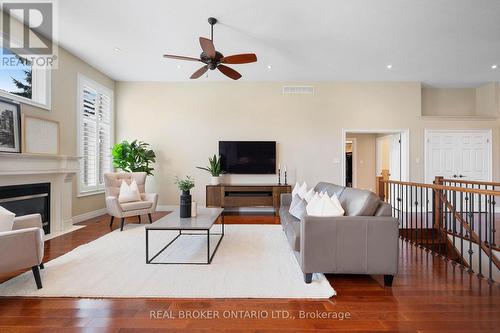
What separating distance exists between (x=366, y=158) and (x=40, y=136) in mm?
8256

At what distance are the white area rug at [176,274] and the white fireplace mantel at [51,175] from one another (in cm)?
130

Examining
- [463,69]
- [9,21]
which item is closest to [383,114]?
[463,69]

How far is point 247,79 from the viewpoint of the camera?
5543mm

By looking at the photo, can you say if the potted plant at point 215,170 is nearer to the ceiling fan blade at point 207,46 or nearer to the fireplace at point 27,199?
the ceiling fan blade at point 207,46

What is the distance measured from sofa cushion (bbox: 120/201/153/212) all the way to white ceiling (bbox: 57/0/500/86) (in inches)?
109

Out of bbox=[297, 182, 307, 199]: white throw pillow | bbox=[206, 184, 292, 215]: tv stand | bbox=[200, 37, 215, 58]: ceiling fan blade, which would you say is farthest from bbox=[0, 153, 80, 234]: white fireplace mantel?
bbox=[297, 182, 307, 199]: white throw pillow

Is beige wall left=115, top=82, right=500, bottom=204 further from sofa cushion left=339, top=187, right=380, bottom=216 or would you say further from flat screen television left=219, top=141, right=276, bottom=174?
sofa cushion left=339, top=187, right=380, bottom=216

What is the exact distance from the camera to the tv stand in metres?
5.28

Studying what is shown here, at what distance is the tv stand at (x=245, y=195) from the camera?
5.28 meters

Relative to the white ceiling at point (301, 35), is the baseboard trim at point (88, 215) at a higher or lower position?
lower

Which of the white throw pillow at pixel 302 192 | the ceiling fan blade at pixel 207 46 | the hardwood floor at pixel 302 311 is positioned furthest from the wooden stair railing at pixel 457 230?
the ceiling fan blade at pixel 207 46

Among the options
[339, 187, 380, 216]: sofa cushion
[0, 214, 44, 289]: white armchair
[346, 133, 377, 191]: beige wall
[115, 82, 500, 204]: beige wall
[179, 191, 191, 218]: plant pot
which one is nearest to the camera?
[0, 214, 44, 289]: white armchair

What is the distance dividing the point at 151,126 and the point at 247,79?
2.62 meters

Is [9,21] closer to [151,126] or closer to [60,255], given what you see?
[151,126]
